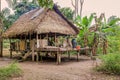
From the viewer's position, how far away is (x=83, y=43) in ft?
60.5

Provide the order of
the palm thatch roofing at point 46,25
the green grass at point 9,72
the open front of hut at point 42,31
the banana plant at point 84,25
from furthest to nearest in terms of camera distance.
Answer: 1. the banana plant at point 84,25
2. the palm thatch roofing at point 46,25
3. the open front of hut at point 42,31
4. the green grass at point 9,72

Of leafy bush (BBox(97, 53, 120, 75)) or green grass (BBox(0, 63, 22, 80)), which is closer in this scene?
green grass (BBox(0, 63, 22, 80))

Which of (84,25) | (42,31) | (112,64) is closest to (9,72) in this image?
(112,64)

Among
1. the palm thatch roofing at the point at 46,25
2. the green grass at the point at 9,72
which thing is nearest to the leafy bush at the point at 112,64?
the green grass at the point at 9,72

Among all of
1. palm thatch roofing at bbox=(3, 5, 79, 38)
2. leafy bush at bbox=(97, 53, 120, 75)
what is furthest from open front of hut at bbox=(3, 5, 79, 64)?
leafy bush at bbox=(97, 53, 120, 75)

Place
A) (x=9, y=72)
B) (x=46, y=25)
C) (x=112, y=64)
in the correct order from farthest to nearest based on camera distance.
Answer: (x=46, y=25) → (x=112, y=64) → (x=9, y=72)

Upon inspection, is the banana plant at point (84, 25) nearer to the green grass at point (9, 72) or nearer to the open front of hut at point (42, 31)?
the open front of hut at point (42, 31)

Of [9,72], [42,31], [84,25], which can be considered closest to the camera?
[9,72]

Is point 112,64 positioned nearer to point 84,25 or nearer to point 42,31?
point 42,31

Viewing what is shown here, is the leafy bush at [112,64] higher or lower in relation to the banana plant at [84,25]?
lower

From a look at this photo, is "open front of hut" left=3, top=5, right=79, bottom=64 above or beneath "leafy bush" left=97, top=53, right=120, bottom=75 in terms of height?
above

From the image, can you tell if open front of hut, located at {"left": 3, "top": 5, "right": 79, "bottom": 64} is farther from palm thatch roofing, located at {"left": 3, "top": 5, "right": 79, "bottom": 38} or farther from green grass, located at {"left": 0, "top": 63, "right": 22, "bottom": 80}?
green grass, located at {"left": 0, "top": 63, "right": 22, "bottom": 80}

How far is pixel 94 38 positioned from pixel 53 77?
825 cm

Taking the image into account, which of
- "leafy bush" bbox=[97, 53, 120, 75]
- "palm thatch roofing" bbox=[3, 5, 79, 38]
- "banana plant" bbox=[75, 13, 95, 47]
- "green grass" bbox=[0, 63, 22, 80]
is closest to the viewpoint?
"green grass" bbox=[0, 63, 22, 80]
